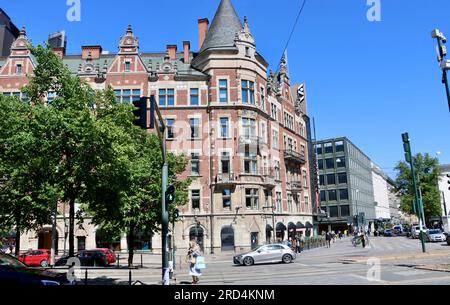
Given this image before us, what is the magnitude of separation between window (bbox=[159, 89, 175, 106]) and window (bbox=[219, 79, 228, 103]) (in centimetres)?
515

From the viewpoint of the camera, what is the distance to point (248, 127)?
40656mm

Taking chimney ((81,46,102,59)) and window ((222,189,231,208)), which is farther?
chimney ((81,46,102,59))

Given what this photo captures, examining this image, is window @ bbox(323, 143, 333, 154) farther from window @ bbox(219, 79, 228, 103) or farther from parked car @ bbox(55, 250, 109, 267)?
parked car @ bbox(55, 250, 109, 267)

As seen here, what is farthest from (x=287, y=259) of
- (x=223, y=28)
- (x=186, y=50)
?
(x=186, y=50)

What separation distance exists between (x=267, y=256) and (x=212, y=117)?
61.9ft

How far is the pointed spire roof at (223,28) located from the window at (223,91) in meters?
3.98

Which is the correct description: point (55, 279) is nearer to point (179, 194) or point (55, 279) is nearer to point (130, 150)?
point (130, 150)

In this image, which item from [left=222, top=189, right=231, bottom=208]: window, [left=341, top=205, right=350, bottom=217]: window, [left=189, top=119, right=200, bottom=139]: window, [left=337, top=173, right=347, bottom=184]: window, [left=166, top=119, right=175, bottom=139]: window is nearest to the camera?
[left=222, top=189, right=231, bottom=208]: window

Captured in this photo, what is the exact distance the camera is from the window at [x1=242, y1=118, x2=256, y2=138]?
40.3 meters

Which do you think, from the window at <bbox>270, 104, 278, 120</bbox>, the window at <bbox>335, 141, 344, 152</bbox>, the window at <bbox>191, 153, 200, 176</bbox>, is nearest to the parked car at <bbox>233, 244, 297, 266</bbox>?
the window at <bbox>191, 153, 200, 176</bbox>

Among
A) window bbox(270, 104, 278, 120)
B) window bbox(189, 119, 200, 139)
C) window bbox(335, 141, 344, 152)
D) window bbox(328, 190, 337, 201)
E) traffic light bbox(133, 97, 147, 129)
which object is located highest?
window bbox(335, 141, 344, 152)

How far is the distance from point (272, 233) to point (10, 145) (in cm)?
3168
